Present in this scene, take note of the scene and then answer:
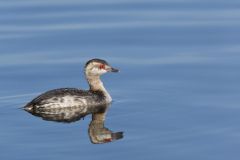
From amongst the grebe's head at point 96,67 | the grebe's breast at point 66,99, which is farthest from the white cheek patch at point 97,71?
the grebe's breast at point 66,99

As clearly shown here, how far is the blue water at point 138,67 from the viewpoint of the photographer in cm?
1371

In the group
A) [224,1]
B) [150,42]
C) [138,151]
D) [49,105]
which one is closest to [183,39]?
[150,42]

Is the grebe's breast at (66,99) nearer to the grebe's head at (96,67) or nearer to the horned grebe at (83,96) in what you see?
the horned grebe at (83,96)

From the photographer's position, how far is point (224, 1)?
22.2 meters

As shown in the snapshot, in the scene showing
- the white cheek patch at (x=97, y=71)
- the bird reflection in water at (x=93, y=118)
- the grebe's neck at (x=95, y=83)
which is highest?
the white cheek patch at (x=97, y=71)

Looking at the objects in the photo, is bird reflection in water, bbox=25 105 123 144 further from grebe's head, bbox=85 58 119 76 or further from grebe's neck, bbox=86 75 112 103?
grebe's head, bbox=85 58 119 76

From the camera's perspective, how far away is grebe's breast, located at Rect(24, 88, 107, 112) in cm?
1576

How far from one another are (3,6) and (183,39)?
465 centimetres

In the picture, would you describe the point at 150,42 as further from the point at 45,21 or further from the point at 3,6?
the point at 3,6

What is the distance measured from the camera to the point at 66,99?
16.2 meters

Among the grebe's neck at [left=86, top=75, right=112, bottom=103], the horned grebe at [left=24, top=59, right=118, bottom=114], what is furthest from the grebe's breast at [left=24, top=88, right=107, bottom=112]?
the grebe's neck at [left=86, top=75, right=112, bottom=103]

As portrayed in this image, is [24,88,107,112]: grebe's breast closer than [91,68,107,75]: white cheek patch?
Yes

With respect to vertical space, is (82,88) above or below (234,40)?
below

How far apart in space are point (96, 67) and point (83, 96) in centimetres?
78
